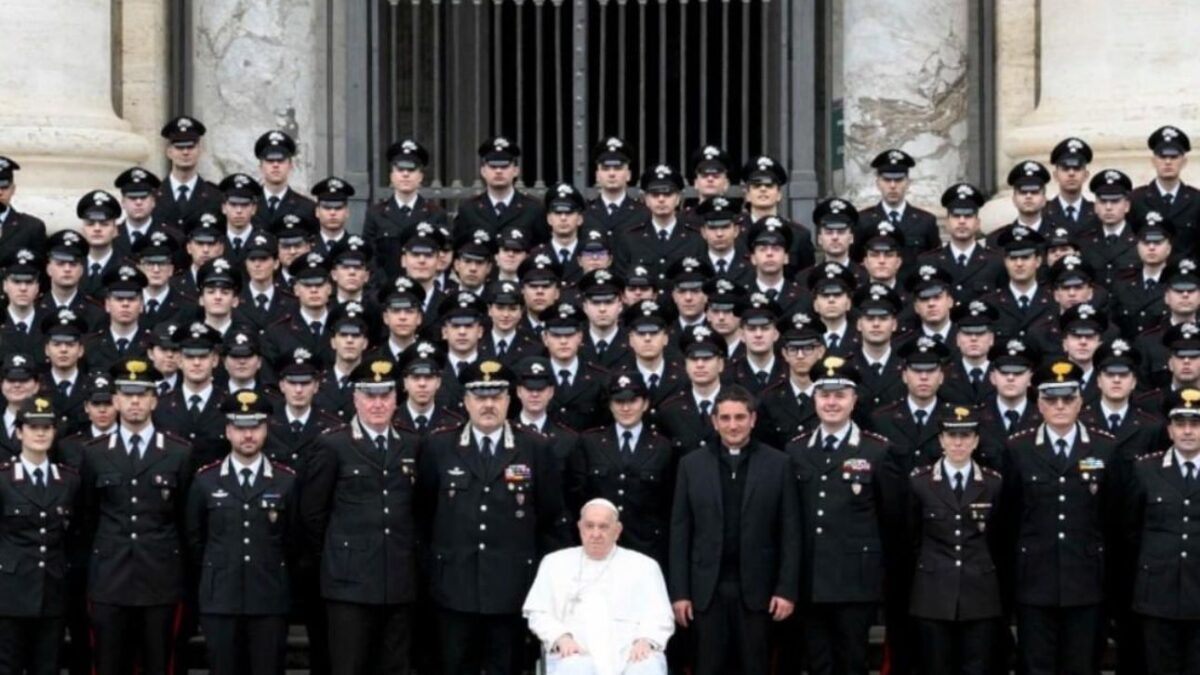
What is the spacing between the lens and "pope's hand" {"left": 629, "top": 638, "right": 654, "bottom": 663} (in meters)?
16.5

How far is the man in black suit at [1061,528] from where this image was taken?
1727 centimetres

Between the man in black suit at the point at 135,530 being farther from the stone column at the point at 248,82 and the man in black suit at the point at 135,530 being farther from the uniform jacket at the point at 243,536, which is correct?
the stone column at the point at 248,82

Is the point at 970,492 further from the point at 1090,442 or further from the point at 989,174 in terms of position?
the point at 989,174

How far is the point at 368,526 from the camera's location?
1739cm

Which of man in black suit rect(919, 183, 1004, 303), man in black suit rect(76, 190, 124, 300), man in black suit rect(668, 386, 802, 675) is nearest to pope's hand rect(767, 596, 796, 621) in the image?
man in black suit rect(668, 386, 802, 675)

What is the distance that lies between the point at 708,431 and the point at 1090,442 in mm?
2049

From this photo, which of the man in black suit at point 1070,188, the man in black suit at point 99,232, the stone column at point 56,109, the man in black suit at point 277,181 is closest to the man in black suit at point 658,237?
the man in black suit at point 277,181

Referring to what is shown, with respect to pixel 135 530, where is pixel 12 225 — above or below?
above

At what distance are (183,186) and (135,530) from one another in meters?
4.15

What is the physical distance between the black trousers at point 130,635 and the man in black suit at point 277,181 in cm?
396

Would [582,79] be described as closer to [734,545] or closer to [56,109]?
[56,109]

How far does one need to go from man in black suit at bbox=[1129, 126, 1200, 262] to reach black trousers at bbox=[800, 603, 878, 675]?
405cm

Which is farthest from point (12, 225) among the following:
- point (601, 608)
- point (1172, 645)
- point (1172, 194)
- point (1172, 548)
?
point (1172, 645)

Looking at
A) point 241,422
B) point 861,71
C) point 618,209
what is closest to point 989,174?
point 861,71
